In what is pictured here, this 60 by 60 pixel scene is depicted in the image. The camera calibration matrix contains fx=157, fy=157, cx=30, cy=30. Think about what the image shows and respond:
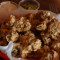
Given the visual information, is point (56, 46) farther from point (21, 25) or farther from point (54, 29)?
point (21, 25)

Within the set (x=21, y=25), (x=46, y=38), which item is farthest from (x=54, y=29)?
(x=21, y=25)

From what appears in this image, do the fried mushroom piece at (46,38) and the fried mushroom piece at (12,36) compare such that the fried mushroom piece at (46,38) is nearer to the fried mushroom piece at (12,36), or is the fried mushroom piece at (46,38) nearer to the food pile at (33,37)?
the food pile at (33,37)

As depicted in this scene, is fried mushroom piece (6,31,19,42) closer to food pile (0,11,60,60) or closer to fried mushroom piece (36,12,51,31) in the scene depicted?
food pile (0,11,60,60)

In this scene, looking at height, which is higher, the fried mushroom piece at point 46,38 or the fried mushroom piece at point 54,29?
the fried mushroom piece at point 54,29

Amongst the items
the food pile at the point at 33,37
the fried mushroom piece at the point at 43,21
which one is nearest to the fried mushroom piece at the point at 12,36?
the food pile at the point at 33,37

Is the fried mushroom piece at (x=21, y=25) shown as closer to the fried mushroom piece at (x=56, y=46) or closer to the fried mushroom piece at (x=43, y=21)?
the fried mushroom piece at (x=43, y=21)

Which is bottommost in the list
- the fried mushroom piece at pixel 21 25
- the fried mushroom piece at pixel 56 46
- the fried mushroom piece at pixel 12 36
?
the fried mushroom piece at pixel 56 46

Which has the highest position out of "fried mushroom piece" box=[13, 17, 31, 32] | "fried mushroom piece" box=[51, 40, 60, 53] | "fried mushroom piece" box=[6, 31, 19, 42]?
"fried mushroom piece" box=[13, 17, 31, 32]

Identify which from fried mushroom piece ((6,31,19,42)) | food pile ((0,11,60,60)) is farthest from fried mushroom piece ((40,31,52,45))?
fried mushroom piece ((6,31,19,42))

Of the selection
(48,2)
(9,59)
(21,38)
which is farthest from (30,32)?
(48,2)
